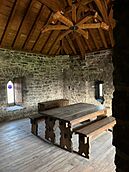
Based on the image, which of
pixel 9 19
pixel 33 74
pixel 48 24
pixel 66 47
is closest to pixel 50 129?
pixel 48 24

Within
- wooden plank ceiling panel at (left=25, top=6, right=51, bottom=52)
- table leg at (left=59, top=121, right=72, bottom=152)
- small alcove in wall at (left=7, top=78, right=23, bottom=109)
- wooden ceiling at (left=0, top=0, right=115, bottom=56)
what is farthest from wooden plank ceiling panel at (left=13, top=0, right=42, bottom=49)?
table leg at (left=59, top=121, right=72, bottom=152)

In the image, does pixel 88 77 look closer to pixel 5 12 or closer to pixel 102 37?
pixel 102 37

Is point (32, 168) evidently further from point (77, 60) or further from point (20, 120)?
point (77, 60)

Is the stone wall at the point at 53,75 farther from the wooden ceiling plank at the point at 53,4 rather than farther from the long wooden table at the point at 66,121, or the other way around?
the long wooden table at the point at 66,121

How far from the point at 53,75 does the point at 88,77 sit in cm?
165

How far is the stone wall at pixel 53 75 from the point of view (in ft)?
20.5

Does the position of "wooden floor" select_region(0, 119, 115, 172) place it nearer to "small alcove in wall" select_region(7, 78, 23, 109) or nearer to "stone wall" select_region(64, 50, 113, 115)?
"small alcove in wall" select_region(7, 78, 23, 109)

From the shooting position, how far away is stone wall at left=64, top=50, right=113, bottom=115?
693cm

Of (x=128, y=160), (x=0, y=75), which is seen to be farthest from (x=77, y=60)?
(x=128, y=160)

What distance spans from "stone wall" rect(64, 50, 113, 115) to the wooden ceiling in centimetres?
40

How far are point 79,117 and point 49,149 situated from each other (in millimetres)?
1004

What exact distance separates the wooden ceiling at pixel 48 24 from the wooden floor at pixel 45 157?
287 centimetres

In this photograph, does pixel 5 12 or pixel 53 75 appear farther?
pixel 53 75

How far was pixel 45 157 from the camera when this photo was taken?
346 cm
